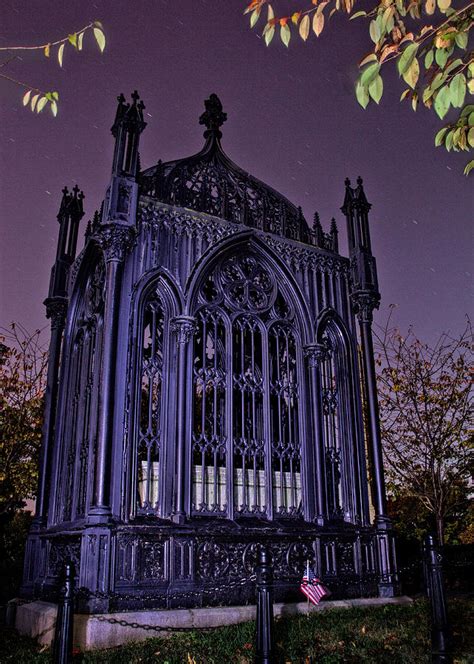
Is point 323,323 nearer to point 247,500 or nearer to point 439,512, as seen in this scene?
point 247,500

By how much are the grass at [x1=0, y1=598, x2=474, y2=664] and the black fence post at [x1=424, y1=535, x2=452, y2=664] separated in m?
0.15

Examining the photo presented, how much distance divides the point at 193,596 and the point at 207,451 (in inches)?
92.0

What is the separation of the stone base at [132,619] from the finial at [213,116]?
9.19m

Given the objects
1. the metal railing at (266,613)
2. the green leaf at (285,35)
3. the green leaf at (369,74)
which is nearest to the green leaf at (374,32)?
the green leaf at (369,74)

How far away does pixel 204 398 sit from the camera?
9.81m

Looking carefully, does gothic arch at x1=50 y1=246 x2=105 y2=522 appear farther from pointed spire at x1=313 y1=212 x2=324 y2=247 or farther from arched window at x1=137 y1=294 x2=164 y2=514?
pointed spire at x1=313 y1=212 x2=324 y2=247

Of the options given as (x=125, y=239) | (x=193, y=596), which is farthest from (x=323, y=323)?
(x=193, y=596)

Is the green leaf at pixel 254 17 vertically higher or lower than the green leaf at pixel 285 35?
higher

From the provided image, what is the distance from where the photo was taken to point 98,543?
8.20 m

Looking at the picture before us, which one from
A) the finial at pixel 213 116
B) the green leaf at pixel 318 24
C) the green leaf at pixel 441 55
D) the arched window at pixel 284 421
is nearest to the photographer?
the green leaf at pixel 318 24

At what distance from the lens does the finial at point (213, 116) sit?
42.4 ft

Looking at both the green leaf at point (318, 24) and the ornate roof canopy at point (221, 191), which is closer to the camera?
the green leaf at point (318, 24)

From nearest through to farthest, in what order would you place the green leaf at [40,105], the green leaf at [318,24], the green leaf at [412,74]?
the green leaf at [412,74] < the green leaf at [318,24] < the green leaf at [40,105]

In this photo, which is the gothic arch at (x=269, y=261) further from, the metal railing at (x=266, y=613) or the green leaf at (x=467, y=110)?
the green leaf at (x=467, y=110)
